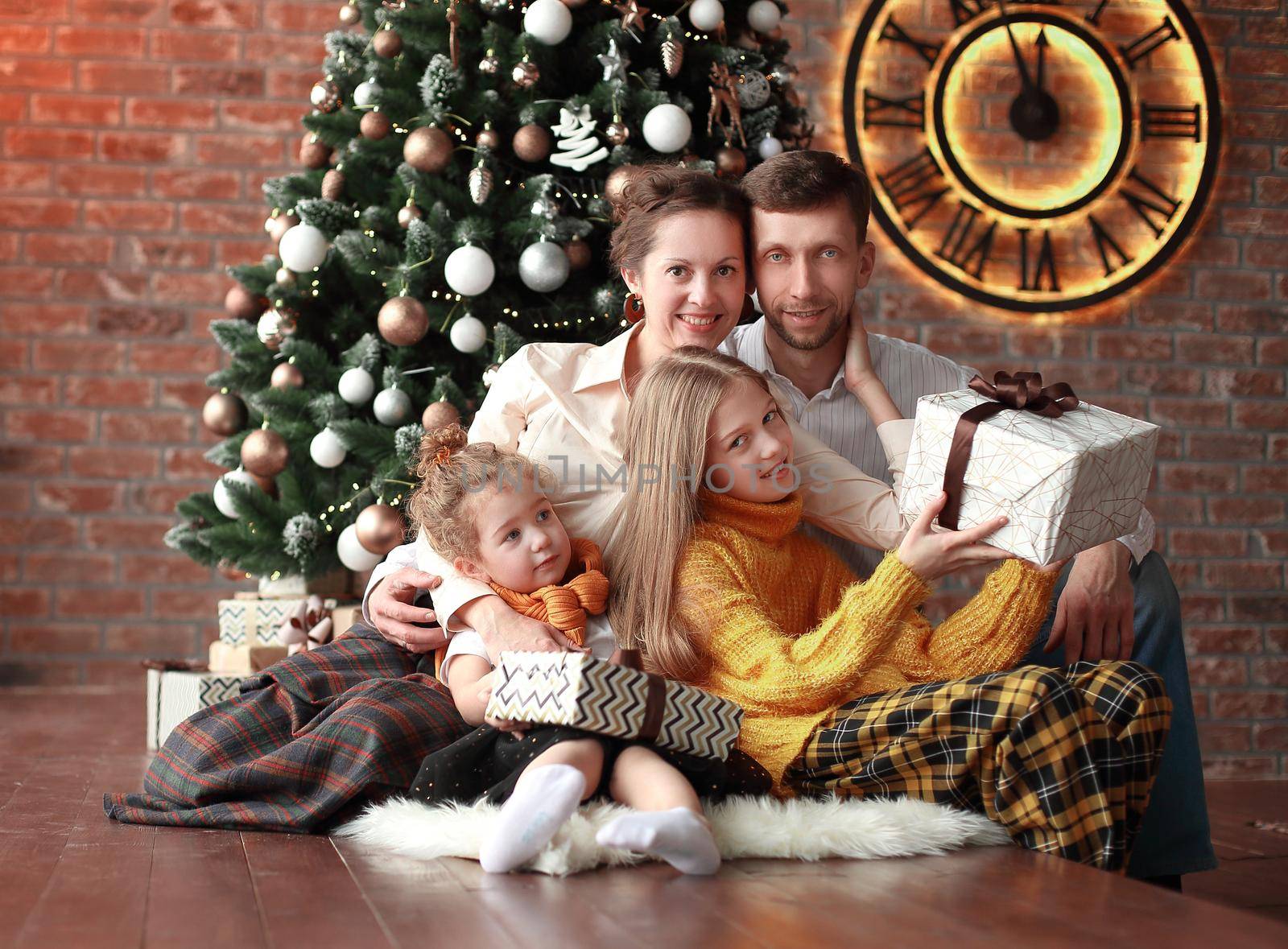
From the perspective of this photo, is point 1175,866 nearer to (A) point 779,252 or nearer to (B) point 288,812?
(A) point 779,252

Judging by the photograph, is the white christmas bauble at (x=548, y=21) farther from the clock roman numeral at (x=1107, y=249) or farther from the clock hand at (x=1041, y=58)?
the clock roman numeral at (x=1107, y=249)

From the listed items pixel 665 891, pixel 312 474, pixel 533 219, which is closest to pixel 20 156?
pixel 312 474

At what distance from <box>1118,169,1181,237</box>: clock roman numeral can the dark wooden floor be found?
294 centimetres

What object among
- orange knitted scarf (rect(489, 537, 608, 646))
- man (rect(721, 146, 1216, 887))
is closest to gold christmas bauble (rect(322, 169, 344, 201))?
man (rect(721, 146, 1216, 887))

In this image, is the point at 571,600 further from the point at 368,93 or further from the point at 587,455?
the point at 368,93

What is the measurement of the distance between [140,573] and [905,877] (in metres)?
2.97

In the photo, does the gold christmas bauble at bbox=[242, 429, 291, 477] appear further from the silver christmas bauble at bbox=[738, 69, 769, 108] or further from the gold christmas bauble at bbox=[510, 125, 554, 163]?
the silver christmas bauble at bbox=[738, 69, 769, 108]

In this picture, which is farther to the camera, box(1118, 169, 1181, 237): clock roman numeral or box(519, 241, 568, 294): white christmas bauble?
box(1118, 169, 1181, 237): clock roman numeral

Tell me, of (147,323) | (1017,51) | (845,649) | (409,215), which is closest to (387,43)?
(409,215)

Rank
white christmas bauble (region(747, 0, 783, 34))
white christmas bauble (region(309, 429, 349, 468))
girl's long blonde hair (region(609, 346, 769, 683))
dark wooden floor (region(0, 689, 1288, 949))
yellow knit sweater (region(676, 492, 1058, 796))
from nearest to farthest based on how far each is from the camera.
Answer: dark wooden floor (region(0, 689, 1288, 949)), yellow knit sweater (region(676, 492, 1058, 796)), girl's long blonde hair (region(609, 346, 769, 683)), white christmas bauble (region(309, 429, 349, 468)), white christmas bauble (region(747, 0, 783, 34))

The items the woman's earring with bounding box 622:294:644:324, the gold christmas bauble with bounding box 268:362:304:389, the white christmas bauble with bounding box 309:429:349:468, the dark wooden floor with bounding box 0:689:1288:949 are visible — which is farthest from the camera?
the gold christmas bauble with bounding box 268:362:304:389

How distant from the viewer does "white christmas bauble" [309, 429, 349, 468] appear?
2.48 m

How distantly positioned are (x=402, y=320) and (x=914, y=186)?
6.83 ft

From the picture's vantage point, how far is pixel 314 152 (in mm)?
2779
